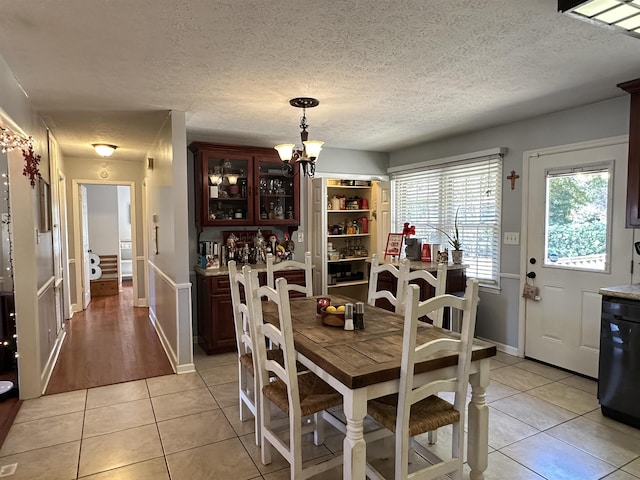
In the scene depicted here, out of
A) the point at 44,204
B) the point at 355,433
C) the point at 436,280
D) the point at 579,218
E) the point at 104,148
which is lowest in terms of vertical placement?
the point at 355,433

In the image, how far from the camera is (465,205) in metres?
4.57

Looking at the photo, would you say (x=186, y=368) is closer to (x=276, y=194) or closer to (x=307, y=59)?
(x=276, y=194)

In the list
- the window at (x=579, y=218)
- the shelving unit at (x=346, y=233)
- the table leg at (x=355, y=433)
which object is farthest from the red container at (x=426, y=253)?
the table leg at (x=355, y=433)

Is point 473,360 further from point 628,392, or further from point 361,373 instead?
point 628,392

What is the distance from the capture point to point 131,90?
298 cm

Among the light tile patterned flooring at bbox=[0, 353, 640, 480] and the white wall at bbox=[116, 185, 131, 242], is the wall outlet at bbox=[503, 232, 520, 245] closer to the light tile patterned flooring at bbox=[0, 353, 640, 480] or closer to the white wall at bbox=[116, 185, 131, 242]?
the light tile patterned flooring at bbox=[0, 353, 640, 480]

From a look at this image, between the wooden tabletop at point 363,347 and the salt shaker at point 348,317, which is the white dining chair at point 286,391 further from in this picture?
the salt shaker at point 348,317

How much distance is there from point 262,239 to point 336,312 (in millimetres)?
2674

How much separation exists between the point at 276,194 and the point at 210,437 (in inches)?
114

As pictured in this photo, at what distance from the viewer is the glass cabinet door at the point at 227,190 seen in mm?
4418

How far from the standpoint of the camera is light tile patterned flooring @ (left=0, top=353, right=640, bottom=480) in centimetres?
224

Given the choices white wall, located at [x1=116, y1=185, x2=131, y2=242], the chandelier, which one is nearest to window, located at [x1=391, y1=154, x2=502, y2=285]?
the chandelier

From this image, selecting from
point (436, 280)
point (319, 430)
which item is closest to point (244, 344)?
point (319, 430)

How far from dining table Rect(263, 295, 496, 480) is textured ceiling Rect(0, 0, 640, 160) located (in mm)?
1614
